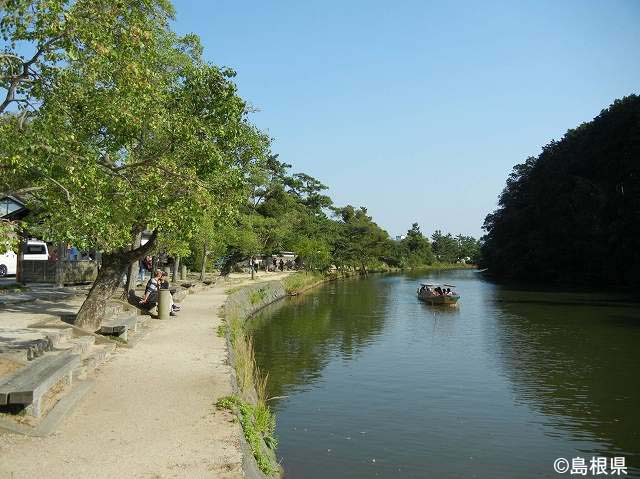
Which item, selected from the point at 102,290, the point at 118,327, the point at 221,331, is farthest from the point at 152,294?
the point at 118,327

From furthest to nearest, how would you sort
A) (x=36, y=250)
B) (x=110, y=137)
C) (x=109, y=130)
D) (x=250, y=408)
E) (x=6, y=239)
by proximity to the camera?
(x=36, y=250) < (x=110, y=137) < (x=109, y=130) < (x=250, y=408) < (x=6, y=239)

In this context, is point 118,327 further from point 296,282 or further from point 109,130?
point 296,282

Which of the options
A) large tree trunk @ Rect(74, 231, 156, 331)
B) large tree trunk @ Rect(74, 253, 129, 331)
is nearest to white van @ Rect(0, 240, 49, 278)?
large tree trunk @ Rect(74, 231, 156, 331)

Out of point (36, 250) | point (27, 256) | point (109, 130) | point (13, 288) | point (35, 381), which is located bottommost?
point (35, 381)

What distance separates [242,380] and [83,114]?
611 centimetres

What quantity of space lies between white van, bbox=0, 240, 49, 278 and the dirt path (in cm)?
2171

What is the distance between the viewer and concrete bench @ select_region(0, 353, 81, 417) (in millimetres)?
7254

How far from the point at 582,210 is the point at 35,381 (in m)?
60.2

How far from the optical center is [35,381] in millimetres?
7766

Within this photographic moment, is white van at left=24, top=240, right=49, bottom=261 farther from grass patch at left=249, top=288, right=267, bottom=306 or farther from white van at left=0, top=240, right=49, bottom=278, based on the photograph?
grass patch at left=249, top=288, right=267, bottom=306

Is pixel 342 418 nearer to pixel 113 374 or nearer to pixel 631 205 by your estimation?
pixel 113 374

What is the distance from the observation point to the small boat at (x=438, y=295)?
126 feet

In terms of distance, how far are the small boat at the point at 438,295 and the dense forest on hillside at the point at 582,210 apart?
21.1 meters

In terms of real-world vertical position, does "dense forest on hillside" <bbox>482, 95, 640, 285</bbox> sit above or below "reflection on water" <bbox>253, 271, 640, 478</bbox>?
above
